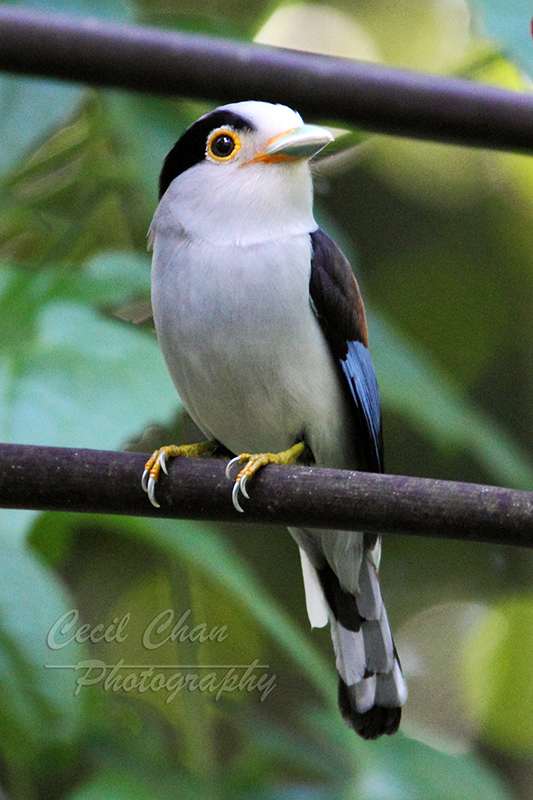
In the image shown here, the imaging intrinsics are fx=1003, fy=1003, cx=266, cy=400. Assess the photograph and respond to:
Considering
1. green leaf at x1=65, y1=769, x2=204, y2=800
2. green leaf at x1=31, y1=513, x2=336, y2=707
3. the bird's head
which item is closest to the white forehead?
the bird's head

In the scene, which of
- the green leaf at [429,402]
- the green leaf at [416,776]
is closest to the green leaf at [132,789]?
the green leaf at [416,776]

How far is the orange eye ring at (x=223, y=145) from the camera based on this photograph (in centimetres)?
165

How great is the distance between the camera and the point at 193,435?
8.59 ft

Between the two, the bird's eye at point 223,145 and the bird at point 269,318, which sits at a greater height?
the bird's eye at point 223,145

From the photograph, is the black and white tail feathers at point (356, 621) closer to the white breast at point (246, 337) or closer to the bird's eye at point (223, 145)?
the white breast at point (246, 337)

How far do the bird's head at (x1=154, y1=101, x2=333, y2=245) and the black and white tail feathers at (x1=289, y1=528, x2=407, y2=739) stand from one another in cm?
56

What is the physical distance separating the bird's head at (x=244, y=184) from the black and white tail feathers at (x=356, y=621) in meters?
0.56

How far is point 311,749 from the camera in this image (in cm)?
227

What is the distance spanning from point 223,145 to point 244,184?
9 centimetres

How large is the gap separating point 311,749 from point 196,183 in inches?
52.0

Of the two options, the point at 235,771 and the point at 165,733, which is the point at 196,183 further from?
the point at 165,733

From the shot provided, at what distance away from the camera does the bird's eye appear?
165 centimetres

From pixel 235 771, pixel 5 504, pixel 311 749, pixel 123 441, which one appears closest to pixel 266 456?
Result: pixel 123 441

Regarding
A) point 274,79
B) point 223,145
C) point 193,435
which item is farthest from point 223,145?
point 193,435
